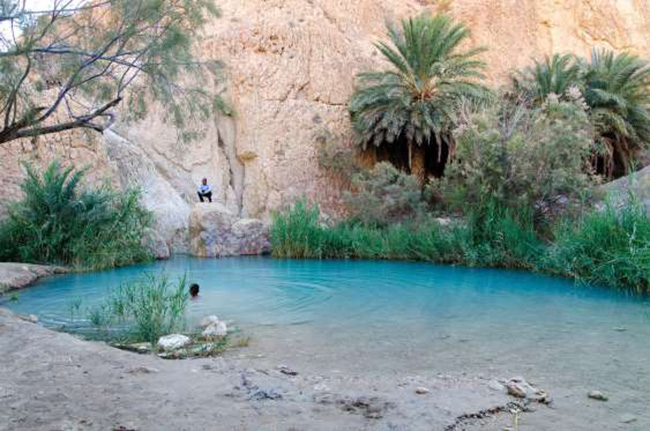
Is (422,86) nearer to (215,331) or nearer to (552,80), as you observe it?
(552,80)

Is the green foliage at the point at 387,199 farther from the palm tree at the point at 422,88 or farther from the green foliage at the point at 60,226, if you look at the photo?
the green foliage at the point at 60,226

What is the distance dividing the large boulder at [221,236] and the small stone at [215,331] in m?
10.1

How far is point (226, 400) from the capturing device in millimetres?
3459

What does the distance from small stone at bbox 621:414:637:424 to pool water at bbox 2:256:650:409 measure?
41 cm

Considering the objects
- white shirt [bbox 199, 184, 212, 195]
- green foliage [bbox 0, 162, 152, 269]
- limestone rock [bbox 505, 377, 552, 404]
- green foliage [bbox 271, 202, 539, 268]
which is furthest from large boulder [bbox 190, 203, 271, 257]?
limestone rock [bbox 505, 377, 552, 404]

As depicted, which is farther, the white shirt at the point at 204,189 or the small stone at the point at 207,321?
the white shirt at the point at 204,189

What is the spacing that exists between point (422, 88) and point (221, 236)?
7694 mm

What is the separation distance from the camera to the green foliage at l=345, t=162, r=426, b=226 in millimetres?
16344

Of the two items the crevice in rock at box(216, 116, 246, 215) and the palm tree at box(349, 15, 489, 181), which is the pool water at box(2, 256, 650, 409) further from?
the crevice in rock at box(216, 116, 246, 215)

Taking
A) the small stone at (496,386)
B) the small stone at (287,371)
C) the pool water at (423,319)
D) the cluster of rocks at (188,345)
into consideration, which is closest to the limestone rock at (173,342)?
the cluster of rocks at (188,345)

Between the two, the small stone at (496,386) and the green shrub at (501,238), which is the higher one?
the green shrub at (501,238)

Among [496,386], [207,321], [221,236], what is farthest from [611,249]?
[221,236]

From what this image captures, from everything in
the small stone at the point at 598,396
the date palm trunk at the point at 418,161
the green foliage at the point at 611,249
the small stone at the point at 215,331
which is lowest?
the small stone at the point at 598,396

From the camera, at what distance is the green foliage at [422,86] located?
1753cm
